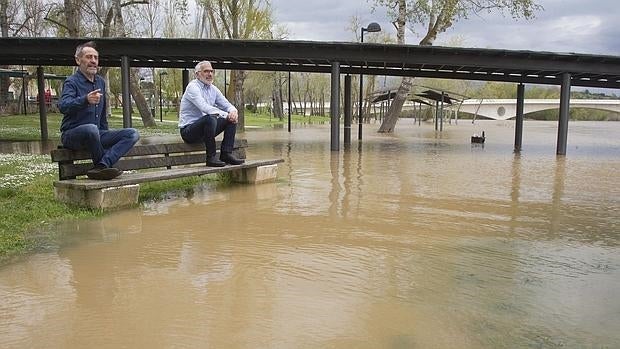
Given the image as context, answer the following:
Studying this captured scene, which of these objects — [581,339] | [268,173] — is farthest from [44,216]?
[581,339]

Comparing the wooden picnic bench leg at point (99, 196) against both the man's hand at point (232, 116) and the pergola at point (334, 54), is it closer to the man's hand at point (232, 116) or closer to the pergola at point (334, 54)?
the man's hand at point (232, 116)

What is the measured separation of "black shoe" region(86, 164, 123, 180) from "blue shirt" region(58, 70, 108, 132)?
1.82ft

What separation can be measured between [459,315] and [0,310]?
9.69 ft

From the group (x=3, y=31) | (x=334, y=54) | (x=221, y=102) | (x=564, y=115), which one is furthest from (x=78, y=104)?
(x=3, y=31)

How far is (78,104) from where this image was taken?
5.92m

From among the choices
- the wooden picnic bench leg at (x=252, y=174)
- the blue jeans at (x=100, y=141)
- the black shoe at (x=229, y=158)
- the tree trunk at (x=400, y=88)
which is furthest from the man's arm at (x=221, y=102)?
the tree trunk at (x=400, y=88)

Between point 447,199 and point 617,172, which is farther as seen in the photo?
point 617,172

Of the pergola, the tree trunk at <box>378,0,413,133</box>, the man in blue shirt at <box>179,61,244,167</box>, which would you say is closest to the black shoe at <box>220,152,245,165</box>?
the man in blue shirt at <box>179,61,244,167</box>

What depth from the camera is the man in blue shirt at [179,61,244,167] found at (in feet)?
24.9

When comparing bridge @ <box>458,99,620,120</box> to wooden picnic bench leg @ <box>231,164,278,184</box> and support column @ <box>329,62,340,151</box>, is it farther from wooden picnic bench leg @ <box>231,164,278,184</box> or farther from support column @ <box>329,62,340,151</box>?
wooden picnic bench leg @ <box>231,164,278,184</box>

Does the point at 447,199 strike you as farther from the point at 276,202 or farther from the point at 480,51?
the point at 480,51

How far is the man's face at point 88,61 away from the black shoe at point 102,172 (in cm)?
111

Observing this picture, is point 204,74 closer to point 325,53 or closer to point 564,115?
point 325,53

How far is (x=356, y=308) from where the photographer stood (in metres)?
3.51
